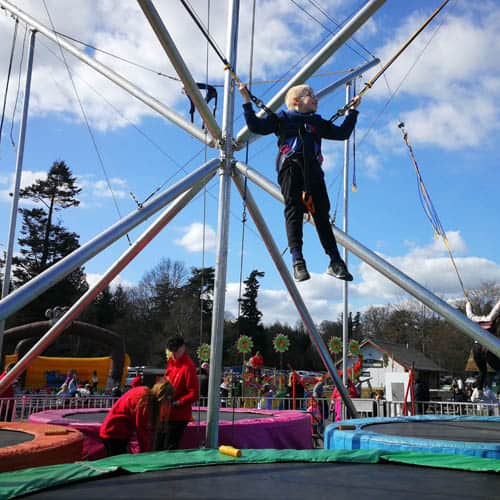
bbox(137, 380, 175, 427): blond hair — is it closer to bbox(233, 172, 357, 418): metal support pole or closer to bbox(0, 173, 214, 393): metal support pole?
bbox(0, 173, 214, 393): metal support pole

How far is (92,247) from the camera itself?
393 cm

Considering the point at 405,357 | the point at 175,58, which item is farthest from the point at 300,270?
the point at 405,357

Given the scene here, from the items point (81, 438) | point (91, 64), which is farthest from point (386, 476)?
point (91, 64)

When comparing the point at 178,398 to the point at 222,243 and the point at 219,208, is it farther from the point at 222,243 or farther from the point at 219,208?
the point at 219,208

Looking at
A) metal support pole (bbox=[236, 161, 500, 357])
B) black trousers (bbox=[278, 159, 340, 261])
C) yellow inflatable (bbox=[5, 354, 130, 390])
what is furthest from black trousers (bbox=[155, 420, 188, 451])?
yellow inflatable (bbox=[5, 354, 130, 390])

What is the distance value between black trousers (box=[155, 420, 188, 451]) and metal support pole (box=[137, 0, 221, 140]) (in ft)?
7.79

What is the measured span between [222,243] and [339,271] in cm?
134

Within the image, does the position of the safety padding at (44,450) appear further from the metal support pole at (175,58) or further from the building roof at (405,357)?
the building roof at (405,357)

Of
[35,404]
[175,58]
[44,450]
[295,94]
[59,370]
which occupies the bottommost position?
[44,450]

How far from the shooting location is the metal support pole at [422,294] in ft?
11.3

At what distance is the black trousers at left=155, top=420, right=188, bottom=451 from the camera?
3922 mm

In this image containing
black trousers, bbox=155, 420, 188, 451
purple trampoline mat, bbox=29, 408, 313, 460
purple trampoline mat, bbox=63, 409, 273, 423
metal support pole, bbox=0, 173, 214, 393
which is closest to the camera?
black trousers, bbox=155, 420, 188, 451

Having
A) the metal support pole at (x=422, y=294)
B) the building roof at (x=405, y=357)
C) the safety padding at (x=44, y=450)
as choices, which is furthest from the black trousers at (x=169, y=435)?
the building roof at (x=405, y=357)

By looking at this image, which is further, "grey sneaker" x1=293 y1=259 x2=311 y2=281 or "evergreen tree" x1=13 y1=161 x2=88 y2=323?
"evergreen tree" x1=13 y1=161 x2=88 y2=323
